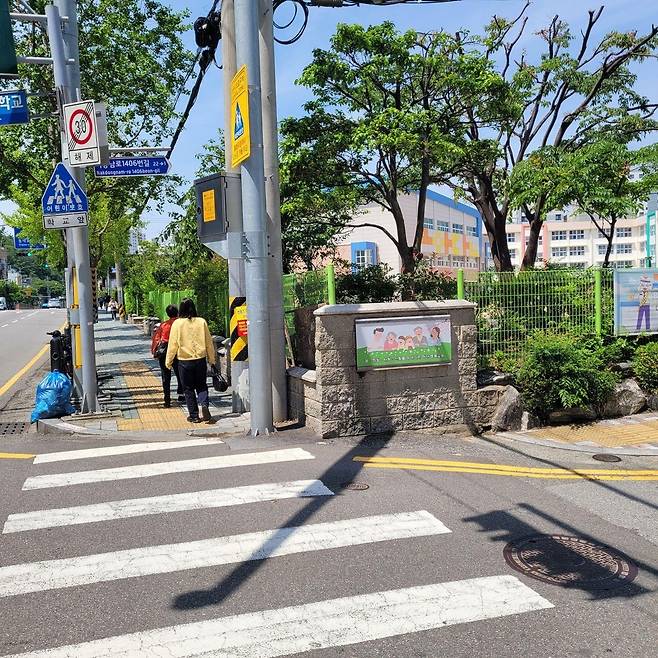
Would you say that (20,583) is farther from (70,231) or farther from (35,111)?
(35,111)

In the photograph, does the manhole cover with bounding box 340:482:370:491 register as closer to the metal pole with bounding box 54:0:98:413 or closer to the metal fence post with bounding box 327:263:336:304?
the metal fence post with bounding box 327:263:336:304

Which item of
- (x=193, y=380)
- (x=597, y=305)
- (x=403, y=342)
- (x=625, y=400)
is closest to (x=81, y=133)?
(x=193, y=380)

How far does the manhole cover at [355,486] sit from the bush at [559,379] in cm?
368

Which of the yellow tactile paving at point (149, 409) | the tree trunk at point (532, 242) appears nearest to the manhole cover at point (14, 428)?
the yellow tactile paving at point (149, 409)

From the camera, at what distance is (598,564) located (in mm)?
4480

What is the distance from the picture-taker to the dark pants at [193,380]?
920 centimetres

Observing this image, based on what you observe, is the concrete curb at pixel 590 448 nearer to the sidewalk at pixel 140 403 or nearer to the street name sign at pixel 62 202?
the sidewalk at pixel 140 403

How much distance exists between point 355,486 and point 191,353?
12.6ft

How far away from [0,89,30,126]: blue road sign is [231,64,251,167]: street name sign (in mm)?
3919

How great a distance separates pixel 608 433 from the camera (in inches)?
342

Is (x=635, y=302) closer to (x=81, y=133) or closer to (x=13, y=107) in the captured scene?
(x=81, y=133)

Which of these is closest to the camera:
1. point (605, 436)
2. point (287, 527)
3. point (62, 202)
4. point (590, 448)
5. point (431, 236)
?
point (287, 527)

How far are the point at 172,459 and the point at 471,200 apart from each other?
1638 cm

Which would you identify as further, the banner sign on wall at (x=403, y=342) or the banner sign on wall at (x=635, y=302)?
the banner sign on wall at (x=635, y=302)
